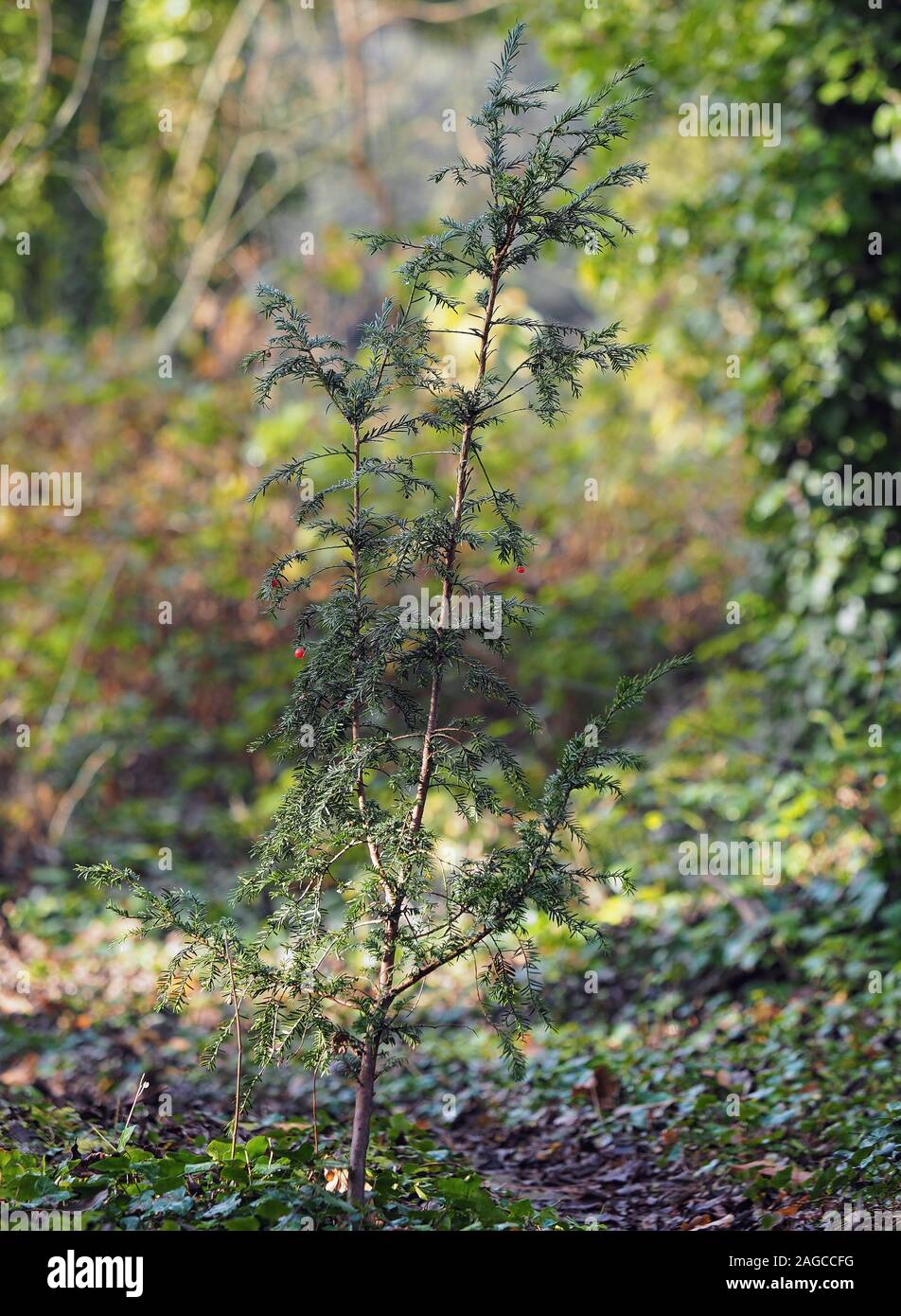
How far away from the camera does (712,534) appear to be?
974cm

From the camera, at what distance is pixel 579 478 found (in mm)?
10055

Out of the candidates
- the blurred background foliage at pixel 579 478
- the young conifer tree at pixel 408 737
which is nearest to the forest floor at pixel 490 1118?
the blurred background foliage at pixel 579 478

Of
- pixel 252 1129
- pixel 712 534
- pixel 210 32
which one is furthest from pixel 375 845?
pixel 210 32

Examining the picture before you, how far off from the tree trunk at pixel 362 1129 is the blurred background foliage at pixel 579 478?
149cm

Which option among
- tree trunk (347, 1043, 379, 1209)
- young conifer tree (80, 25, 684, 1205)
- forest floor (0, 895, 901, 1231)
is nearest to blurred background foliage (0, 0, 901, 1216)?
forest floor (0, 895, 901, 1231)

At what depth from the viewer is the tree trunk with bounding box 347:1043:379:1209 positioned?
300 cm

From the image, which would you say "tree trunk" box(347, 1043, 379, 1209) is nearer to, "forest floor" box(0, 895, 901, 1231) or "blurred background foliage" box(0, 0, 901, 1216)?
"forest floor" box(0, 895, 901, 1231)

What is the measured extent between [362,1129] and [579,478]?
7573 millimetres

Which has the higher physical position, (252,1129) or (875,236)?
(875,236)

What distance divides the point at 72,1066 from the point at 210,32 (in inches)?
415

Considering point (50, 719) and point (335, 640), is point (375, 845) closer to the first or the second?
point (335, 640)

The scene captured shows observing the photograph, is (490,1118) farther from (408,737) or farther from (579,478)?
(579,478)

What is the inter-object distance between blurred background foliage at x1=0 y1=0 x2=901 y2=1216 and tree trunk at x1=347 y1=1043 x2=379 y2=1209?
1.49 m

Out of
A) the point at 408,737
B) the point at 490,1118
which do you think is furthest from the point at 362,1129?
the point at 490,1118
